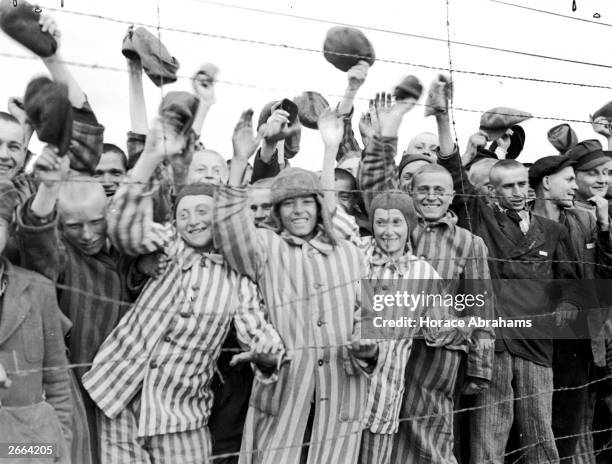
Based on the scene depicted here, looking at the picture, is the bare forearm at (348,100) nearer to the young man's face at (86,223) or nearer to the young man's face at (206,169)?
the young man's face at (206,169)

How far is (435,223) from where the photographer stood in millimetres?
4543

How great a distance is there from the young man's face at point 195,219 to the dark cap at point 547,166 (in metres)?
1.89

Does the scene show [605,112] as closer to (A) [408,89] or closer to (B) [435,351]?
(A) [408,89]

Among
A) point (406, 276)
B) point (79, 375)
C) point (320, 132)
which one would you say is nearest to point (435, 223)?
point (406, 276)

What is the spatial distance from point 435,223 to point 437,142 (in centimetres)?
43

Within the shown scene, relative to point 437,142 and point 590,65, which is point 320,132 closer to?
point 437,142

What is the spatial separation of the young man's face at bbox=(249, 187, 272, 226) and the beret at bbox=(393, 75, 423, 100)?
0.71 meters

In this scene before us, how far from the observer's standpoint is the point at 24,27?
3.70 metres

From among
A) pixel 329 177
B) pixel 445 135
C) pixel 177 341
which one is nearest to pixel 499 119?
pixel 445 135

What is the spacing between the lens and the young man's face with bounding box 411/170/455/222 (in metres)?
4.51

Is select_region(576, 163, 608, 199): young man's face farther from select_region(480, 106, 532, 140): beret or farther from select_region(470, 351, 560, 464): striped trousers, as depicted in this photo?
select_region(470, 351, 560, 464): striped trousers

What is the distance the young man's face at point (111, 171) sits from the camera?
3.82 meters

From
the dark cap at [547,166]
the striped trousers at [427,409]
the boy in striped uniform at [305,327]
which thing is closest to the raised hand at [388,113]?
the boy in striped uniform at [305,327]

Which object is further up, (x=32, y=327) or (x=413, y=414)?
(x=32, y=327)
